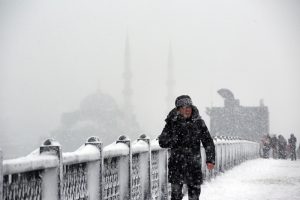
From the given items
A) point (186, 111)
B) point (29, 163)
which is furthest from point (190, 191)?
point (29, 163)

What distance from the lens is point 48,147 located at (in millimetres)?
4848

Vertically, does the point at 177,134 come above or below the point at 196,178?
above

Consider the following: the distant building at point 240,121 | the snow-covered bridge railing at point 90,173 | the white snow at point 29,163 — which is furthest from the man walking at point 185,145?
→ the distant building at point 240,121

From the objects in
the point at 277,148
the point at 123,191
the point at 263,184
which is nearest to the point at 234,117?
the point at 277,148

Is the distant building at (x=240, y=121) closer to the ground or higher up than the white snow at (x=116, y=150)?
higher up

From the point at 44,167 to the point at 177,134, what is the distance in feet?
7.35

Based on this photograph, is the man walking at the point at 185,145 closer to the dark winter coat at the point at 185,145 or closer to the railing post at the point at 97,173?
the dark winter coat at the point at 185,145

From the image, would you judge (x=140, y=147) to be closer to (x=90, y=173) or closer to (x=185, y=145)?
(x=185, y=145)

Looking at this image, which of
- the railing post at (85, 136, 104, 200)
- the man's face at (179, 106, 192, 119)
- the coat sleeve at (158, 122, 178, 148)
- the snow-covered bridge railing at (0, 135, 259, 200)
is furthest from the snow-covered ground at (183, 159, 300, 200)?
the railing post at (85, 136, 104, 200)

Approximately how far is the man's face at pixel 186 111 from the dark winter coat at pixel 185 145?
0.06 meters

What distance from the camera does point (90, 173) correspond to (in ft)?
19.4

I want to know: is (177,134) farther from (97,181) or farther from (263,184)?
(263,184)

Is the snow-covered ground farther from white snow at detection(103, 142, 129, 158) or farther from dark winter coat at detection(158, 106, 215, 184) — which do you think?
dark winter coat at detection(158, 106, 215, 184)

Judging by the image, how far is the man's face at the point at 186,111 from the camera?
625cm
